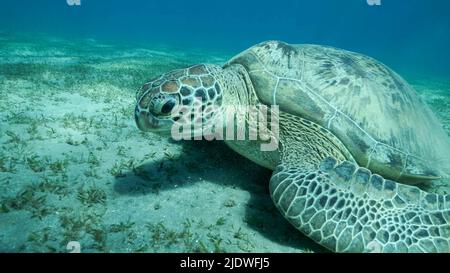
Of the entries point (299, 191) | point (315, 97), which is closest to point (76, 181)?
point (299, 191)

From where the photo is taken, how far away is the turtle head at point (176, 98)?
278 centimetres

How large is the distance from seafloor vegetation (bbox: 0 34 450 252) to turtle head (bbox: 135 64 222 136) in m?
0.83

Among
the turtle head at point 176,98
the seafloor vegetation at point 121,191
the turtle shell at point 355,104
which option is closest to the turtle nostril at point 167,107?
the turtle head at point 176,98

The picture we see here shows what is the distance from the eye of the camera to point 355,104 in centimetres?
333

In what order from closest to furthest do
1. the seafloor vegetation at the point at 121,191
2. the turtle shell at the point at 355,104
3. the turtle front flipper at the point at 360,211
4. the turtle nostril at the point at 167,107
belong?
the turtle front flipper at the point at 360,211 → the seafloor vegetation at the point at 121,191 → the turtle nostril at the point at 167,107 → the turtle shell at the point at 355,104

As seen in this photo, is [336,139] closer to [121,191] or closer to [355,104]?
[355,104]

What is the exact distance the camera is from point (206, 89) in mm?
3053

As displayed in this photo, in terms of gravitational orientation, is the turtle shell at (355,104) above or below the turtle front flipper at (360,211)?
above

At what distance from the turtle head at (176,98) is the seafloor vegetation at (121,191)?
2.73ft

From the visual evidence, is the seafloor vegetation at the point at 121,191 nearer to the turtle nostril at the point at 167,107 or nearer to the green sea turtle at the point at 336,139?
the green sea turtle at the point at 336,139

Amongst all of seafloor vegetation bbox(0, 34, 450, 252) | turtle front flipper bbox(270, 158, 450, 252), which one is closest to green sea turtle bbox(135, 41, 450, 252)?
turtle front flipper bbox(270, 158, 450, 252)

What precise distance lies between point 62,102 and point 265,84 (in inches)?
177

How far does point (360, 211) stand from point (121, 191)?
7.90ft
